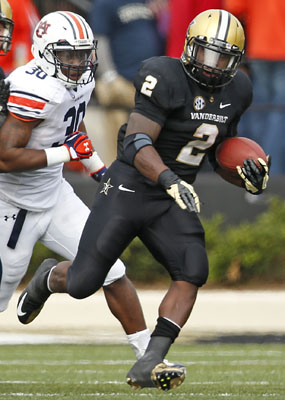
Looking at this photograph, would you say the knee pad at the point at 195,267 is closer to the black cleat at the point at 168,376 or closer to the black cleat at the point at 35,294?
the black cleat at the point at 168,376

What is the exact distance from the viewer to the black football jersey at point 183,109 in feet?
19.2

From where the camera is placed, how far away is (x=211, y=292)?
1037cm

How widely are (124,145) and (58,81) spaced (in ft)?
2.13

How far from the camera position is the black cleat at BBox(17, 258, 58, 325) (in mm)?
6648

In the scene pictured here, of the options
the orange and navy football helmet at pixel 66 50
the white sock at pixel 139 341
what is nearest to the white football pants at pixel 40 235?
the white sock at pixel 139 341

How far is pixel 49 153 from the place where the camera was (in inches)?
245

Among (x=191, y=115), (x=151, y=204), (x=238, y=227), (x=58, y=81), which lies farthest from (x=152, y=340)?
(x=238, y=227)

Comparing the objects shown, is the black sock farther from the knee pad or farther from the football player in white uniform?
the football player in white uniform

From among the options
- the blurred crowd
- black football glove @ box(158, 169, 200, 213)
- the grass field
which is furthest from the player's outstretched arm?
the blurred crowd

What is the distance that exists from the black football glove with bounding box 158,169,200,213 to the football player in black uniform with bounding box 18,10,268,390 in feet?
0.20

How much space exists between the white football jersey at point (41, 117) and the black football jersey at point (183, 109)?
14.8 inches

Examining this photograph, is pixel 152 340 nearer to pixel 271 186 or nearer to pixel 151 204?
pixel 151 204

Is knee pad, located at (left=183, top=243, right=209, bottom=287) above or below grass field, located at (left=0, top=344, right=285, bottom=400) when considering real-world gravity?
above

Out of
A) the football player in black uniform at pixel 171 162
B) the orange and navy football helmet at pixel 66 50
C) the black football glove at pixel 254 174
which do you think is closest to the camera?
the football player in black uniform at pixel 171 162
